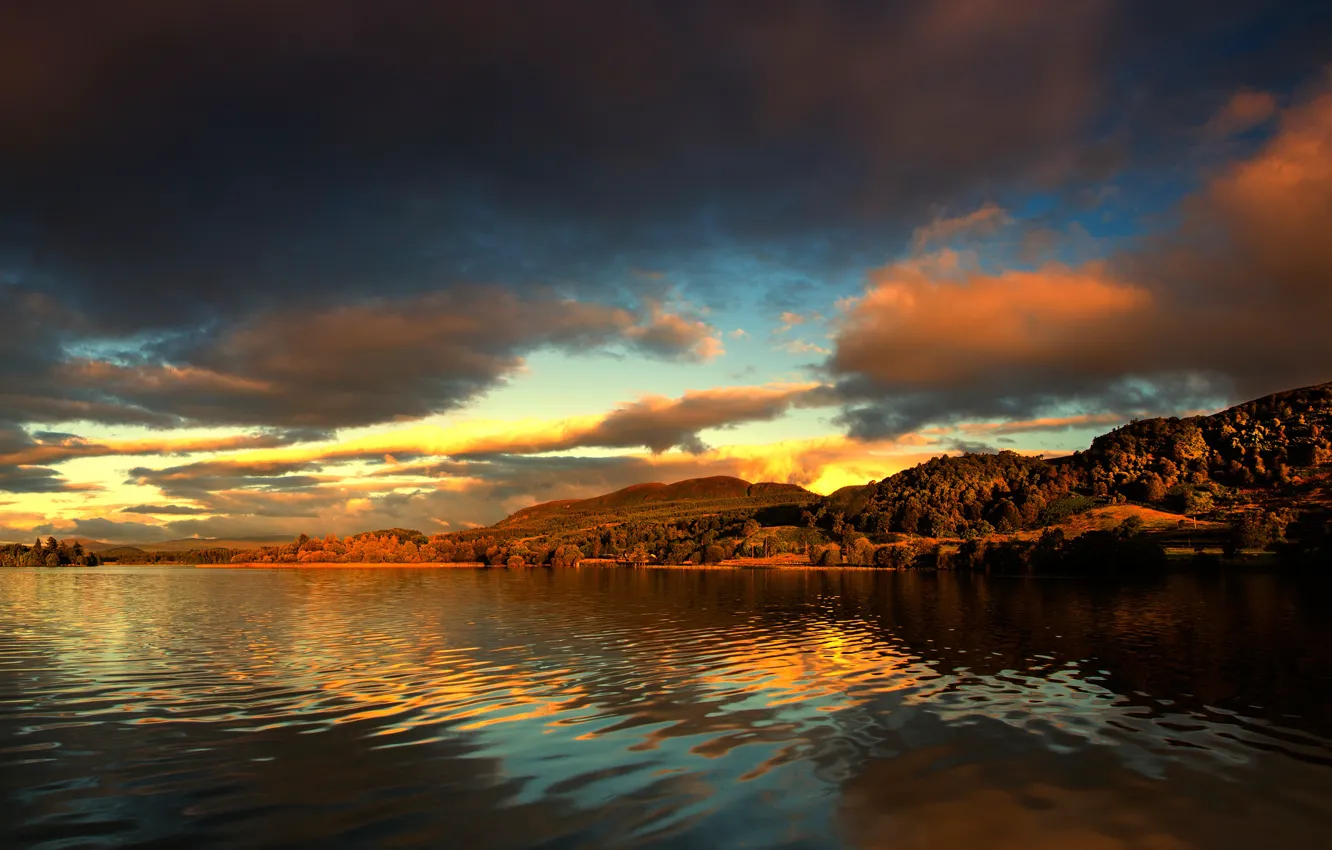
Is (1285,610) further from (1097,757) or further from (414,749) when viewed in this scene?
(414,749)

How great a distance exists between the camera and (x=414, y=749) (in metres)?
24.8

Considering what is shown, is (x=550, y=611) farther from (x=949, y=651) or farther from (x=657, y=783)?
(x=657, y=783)

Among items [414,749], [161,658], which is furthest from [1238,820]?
[161,658]

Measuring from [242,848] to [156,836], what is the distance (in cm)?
239

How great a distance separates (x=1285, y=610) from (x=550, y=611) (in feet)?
246

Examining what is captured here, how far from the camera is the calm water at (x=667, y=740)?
18.4 metres

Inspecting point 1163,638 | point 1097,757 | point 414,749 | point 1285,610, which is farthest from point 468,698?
point 1285,610

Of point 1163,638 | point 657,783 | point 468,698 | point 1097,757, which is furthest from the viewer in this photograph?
point 1163,638

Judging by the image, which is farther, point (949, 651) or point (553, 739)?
point (949, 651)

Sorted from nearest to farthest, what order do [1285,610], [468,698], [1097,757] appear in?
[1097,757]
[468,698]
[1285,610]

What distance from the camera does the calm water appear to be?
18.4 m

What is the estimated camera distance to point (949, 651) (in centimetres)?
5022

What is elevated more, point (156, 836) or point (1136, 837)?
point (156, 836)

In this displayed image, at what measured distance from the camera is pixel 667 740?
85.0ft
